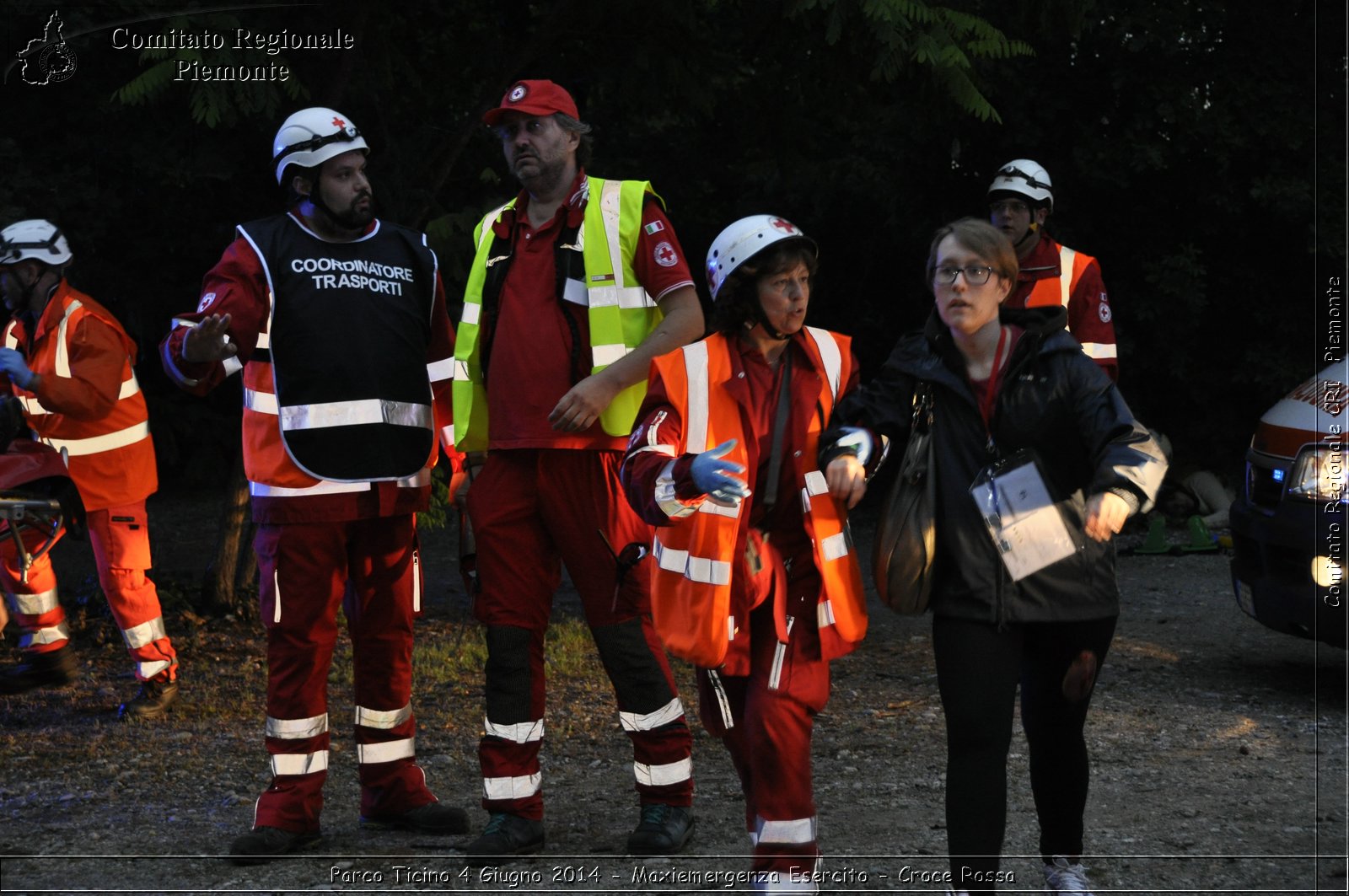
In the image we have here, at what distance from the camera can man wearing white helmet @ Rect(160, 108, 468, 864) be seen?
529 centimetres

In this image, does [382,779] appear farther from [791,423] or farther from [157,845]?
[791,423]

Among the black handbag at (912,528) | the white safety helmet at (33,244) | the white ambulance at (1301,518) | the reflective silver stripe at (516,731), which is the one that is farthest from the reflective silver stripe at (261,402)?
the white ambulance at (1301,518)

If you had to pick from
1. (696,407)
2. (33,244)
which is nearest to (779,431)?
(696,407)

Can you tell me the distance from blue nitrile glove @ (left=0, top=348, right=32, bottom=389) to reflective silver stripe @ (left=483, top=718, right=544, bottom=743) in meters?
2.91

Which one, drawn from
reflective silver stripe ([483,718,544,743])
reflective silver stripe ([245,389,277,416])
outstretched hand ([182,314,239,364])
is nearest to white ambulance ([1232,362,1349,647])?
reflective silver stripe ([483,718,544,743])

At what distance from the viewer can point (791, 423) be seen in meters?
4.45

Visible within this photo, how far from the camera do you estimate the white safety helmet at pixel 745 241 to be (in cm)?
436

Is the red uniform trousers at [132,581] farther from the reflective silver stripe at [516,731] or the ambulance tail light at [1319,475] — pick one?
the ambulance tail light at [1319,475]

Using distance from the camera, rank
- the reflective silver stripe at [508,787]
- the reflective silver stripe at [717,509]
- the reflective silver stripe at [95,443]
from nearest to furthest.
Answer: the reflective silver stripe at [717,509]
the reflective silver stripe at [508,787]
the reflective silver stripe at [95,443]

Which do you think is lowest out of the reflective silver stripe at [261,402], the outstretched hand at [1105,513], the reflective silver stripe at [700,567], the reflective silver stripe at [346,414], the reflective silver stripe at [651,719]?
the reflective silver stripe at [651,719]

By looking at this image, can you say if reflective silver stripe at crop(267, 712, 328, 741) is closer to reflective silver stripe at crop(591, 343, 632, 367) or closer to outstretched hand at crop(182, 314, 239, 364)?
outstretched hand at crop(182, 314, 239, 364)

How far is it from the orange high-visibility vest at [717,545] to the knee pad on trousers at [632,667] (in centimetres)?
89

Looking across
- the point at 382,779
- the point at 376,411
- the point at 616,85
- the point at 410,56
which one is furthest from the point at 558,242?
the point at 410,56

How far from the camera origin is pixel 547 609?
5.30 metres
